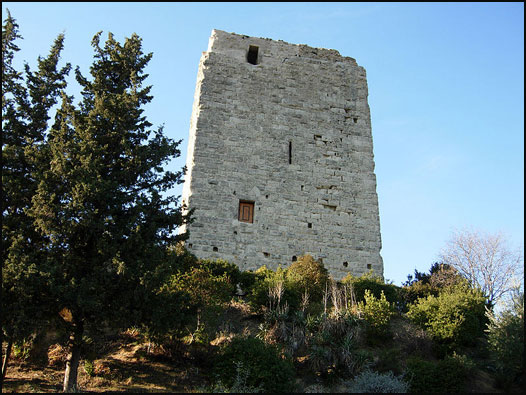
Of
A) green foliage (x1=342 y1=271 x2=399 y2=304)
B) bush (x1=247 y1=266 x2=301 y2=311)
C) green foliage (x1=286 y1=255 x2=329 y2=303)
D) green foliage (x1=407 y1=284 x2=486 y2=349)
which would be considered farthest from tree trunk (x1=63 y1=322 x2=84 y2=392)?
green foliage (x1=407 y1=284 x2=486 y2=349)

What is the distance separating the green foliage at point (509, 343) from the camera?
379 inches

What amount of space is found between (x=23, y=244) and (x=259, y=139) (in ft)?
30.0

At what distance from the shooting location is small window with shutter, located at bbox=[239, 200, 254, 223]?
1561 centimetres

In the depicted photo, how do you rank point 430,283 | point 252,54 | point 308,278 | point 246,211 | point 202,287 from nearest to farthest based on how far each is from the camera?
point 202,287 < point 308,278 < point 246,211 < point 430,283 < point 252,54

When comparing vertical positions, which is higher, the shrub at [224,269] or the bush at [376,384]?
the shrub at [224,269]

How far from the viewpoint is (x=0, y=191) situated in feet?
30.1

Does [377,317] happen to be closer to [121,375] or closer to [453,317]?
[453,317]

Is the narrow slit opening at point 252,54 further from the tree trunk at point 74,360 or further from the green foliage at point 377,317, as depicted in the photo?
the tree trunk at point 74,360

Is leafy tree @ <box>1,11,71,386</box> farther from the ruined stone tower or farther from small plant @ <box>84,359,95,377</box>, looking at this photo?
the ruined stone tower

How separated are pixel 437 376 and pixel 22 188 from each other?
8054 mm

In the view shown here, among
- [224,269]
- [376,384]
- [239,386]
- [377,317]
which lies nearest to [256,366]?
[239,386]

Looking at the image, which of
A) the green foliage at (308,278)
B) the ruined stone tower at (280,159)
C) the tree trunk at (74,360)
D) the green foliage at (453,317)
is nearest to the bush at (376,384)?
the green foliage at (453,317)

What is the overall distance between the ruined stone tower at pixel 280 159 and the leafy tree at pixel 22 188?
5566mm

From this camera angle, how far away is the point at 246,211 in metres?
15.8
